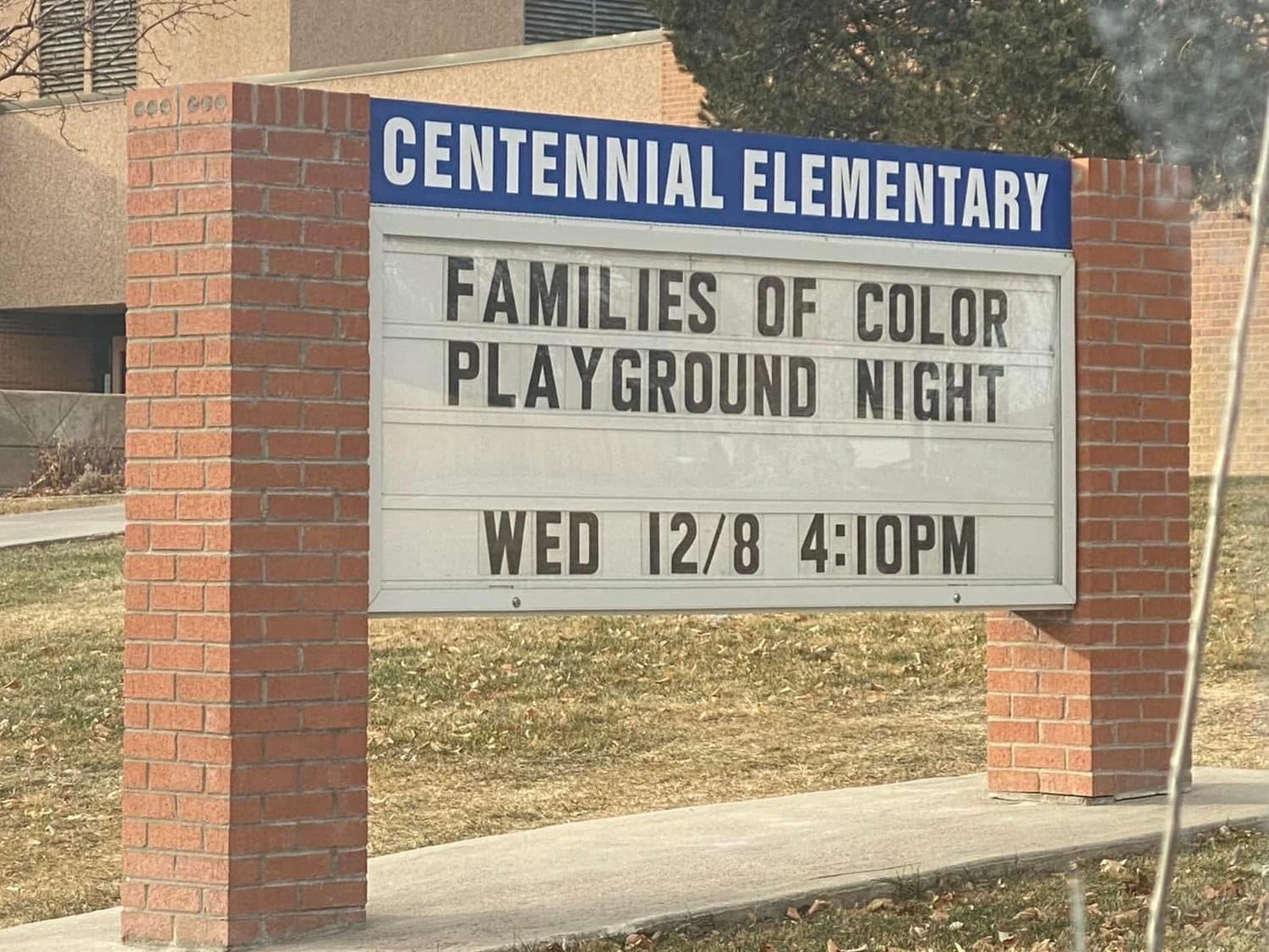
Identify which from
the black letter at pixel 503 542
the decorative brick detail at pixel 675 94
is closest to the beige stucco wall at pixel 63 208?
the decorative brick detail at pixel 675 94

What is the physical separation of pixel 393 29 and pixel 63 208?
21.4ft

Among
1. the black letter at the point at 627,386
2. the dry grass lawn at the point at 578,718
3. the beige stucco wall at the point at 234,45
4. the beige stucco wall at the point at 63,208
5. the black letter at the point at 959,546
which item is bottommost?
the dry grass lawn at the point at 578,718

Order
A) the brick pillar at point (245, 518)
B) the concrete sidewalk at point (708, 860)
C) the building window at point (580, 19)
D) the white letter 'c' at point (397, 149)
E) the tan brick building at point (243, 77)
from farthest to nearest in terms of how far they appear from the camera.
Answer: the building window at point (580, 19)
the tan brick building at point (243, 77)
the white letter 'c' at point (397, 149)
the concrete sidewalk at point (708, 860)
the brick pillar at point (245, 518)

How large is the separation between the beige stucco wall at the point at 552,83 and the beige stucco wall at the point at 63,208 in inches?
189

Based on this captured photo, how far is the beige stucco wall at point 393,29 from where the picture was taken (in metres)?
34.8

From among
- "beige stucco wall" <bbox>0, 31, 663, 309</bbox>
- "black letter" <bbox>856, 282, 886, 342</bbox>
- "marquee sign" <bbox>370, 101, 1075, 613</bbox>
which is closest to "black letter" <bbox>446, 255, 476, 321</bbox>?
"marquee sign" <bbox>370, 101, 1075, 613</bbox>

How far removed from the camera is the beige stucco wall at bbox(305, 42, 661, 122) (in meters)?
30.8


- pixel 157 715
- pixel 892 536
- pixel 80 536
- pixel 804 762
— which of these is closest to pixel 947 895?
pixel 892 536

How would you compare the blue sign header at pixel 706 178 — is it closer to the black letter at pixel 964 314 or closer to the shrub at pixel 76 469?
the black letter at pixel 964 314

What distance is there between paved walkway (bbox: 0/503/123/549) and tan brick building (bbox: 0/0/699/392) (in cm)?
1106

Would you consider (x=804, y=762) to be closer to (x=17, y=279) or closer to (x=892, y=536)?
(x=892, y=536)

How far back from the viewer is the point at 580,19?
128ft

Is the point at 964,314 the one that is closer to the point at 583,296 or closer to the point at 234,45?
the point at 583,296

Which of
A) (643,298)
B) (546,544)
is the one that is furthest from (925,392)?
(546,544)
